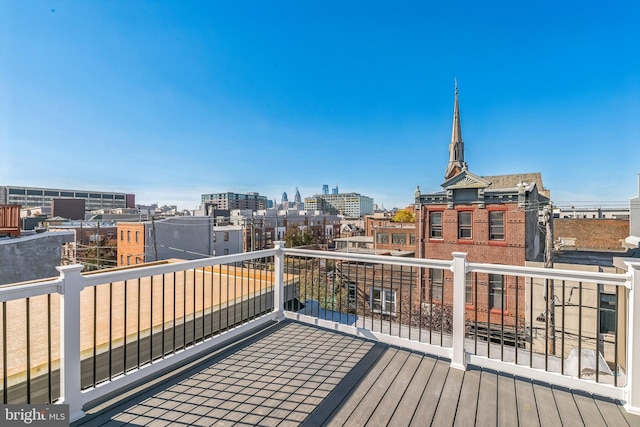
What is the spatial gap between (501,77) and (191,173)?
3074cm

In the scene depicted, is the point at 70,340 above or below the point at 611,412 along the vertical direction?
above

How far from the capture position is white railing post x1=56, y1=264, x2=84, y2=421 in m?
1.77

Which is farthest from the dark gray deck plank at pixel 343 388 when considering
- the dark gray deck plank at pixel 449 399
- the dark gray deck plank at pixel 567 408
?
the dark gray deck plank at pixel 567 408

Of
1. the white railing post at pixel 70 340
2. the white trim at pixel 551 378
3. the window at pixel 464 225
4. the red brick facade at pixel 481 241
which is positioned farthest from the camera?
the window at pixel 464 225

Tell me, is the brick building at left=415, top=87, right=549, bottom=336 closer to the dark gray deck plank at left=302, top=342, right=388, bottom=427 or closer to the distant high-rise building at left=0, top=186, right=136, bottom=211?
the dark gray deck plank at left=302, top=342, right=388, bottom=427

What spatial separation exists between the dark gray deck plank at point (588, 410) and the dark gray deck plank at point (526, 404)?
265mm

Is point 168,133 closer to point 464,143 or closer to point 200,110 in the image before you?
point 200,110

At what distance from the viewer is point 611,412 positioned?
6.32 feet

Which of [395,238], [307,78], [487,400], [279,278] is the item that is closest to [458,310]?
[487,400]

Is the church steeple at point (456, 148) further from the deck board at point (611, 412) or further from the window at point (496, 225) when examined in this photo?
the deck board at point (611, 412)

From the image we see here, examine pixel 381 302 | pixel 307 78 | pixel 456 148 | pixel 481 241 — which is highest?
pixel 456 148

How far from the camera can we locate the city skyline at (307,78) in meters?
9.36

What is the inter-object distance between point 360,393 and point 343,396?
14cm

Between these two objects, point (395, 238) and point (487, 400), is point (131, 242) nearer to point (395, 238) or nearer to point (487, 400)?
point (395, 238)
